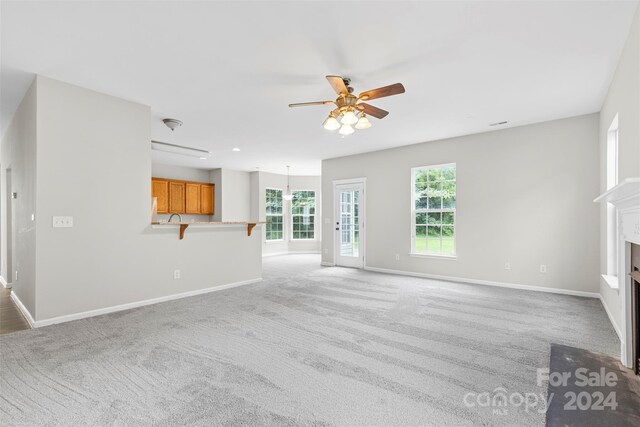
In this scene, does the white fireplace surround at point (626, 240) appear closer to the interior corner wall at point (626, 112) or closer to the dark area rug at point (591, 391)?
the dark area rug at point (591, 391)

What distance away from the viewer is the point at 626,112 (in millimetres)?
2645

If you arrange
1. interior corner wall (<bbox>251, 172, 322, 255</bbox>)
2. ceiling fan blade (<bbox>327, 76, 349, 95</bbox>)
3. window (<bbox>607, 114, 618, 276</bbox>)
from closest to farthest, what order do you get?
ceiling fan blade (<bbox>327, 76, 349, 95</bbox>)
window (<bbox>607, 114, 618, 276</bbox>)
interior corner wall (<bbox>251, 172, 322, 255</bbox>)

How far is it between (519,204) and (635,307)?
9.41 ft

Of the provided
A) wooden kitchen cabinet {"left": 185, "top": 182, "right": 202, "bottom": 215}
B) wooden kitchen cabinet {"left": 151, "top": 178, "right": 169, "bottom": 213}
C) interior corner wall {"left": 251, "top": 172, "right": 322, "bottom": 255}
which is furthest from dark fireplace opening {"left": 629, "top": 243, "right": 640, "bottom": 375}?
wooden kitchen cabinet {"left": 185, "top": 182, "right": 202, "bottom": 215}

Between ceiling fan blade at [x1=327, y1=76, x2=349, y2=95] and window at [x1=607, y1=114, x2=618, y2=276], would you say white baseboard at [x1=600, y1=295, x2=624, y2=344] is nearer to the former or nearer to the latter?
window at [x1=607, y1=114, x2=618, y2=276]

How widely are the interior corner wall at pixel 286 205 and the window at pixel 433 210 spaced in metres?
4.47

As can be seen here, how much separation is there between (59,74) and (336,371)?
3988 mm

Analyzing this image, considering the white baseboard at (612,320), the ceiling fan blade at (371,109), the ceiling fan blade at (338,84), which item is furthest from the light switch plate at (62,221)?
the white baseboard at (612,320)

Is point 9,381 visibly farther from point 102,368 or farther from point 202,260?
point 202,260

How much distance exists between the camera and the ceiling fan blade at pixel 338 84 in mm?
2685

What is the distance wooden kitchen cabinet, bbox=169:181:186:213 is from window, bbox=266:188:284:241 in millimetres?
2516

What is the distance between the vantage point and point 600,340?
279 centimetres

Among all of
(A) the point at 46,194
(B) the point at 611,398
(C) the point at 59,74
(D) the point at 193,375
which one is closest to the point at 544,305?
(B) the point at 611,398

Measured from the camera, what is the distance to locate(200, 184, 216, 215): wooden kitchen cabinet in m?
8.89
